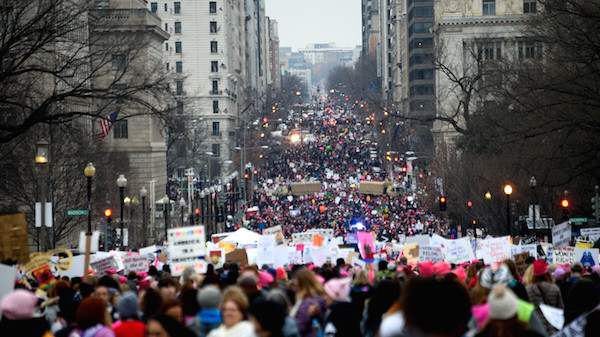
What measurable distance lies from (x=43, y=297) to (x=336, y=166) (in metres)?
91.6

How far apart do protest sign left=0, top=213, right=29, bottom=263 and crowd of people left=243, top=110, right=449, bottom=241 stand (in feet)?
127

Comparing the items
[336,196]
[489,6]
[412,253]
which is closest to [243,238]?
[412,253]

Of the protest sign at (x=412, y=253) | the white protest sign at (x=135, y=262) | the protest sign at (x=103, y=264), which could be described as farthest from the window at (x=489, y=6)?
the protest sign at (x=103, y=264)

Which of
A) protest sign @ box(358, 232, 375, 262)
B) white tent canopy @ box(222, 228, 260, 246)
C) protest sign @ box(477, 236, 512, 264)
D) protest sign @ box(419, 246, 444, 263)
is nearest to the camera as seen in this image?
protest sign @ box(477, 236, 512, 264)

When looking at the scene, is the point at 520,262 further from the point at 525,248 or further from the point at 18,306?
the point at 18,306

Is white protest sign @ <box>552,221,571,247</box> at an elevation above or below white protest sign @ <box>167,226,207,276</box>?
below

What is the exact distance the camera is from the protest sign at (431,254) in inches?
809

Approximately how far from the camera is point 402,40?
15088cm

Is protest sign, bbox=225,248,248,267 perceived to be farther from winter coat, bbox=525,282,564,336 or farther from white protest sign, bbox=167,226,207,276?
winter coat, bbox=525,282,564,336

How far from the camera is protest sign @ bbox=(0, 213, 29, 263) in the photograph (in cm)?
1452

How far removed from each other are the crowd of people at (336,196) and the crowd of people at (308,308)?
40.4 meters

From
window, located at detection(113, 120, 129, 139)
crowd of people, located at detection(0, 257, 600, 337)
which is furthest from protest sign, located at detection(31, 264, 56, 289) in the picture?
window, located at detection(113, 120, 129, 139)

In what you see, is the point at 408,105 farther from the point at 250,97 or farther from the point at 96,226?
the point at 96,226

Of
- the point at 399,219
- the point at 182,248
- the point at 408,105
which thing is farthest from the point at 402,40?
the point at 182,248
